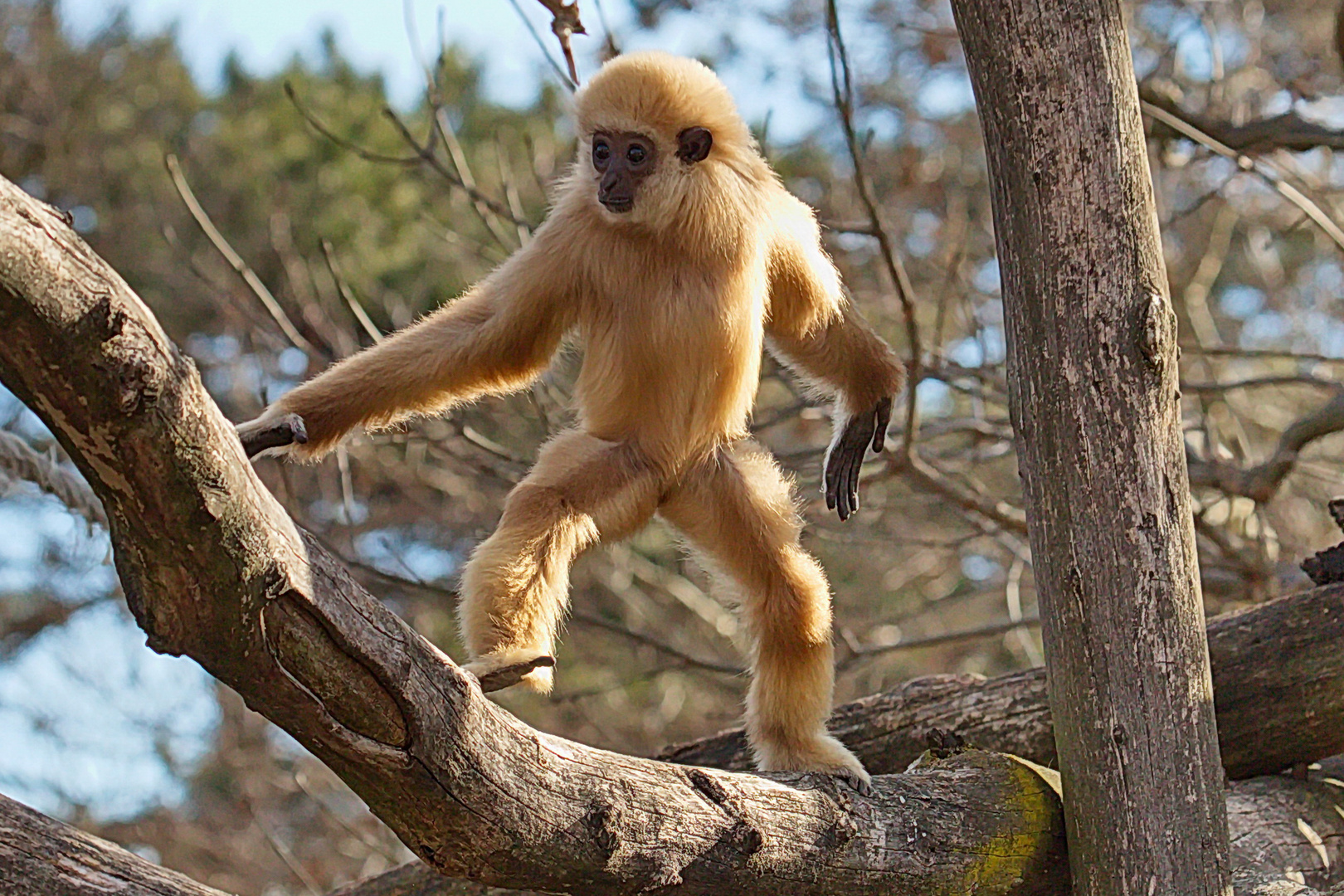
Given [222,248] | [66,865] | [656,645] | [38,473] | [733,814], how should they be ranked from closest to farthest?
[66,865]
[733,814]
[38,473]
[222,248]
[656,645]

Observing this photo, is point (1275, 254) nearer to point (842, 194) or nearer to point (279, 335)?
point (842, 194)

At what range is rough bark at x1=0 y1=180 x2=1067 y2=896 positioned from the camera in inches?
95.8

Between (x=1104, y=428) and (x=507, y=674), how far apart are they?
2.30 meters

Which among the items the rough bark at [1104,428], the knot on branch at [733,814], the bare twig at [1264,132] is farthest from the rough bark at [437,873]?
the bare twig at [1264,132]

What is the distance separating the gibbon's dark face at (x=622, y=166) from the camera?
4.96 metres

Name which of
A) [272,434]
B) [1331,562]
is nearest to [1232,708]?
[1331,562]

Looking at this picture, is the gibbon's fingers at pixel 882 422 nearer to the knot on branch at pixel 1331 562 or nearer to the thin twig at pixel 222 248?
the knot on branch at pixel 1331 562

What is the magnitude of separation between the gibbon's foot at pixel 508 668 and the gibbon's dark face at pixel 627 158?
1811mm

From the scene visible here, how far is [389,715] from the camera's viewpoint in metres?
3.27

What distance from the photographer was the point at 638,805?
3.97 meters

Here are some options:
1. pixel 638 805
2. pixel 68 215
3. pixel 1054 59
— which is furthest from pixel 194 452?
pixel 1054 59

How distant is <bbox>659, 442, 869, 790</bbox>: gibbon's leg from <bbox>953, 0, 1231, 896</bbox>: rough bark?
3.16 ft

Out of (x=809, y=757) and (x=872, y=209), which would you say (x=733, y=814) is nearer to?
(x=809, y=757)

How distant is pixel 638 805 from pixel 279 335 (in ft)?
20.1
